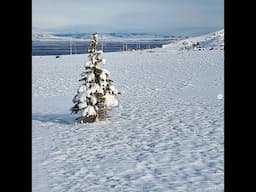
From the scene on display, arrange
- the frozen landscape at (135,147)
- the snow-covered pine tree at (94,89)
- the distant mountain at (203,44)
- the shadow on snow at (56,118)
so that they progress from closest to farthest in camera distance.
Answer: the frozen landscape at (135,147), the snow-covered pine tree at (94,89), the shadow on snow at (56,118), the distant mountain at (203,44)

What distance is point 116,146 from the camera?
8.53 meters

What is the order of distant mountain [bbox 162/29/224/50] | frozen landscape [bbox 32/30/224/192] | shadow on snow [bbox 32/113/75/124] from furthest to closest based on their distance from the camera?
distant mountain [bbox 162/29/224/50], shadow on snow [bbox 32/113/75/124], frozen landscape [bbox 32/30/224/192]

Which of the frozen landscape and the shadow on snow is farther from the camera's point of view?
the shadow on snow

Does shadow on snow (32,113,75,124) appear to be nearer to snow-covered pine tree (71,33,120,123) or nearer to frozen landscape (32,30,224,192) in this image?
frozen landscape (32,30,224,192)

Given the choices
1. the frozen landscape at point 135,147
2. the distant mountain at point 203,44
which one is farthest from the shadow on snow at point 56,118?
the distant mountain at point 203,44

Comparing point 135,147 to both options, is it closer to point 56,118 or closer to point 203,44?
point 56,118

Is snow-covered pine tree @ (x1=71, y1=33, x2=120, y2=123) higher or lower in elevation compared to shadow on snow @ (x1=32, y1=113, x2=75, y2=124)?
higher

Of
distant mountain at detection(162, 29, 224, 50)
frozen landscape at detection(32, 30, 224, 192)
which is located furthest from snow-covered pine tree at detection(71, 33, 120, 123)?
distant mountain at detection(162, 29, 224, 50)

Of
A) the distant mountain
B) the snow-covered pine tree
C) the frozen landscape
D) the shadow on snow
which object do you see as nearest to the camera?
the frozen landscape

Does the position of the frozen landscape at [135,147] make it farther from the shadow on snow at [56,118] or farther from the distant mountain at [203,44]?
the distant mountain at [203,44]

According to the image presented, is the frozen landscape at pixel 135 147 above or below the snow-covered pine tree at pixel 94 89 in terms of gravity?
below
